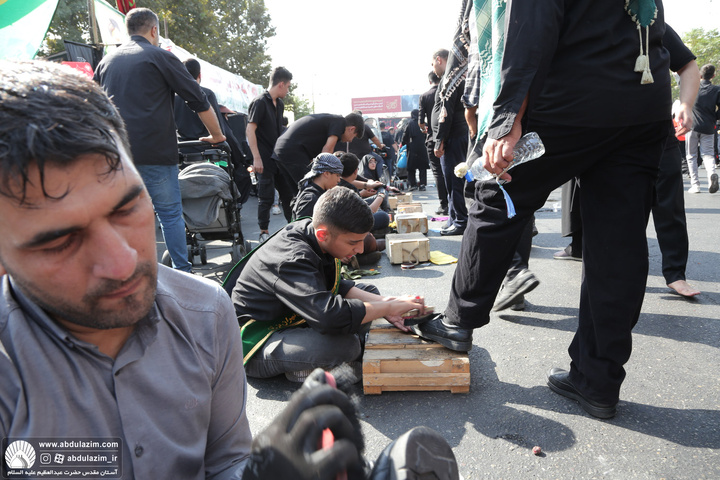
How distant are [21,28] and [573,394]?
5796 millimetres

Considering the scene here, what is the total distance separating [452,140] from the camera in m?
5.89

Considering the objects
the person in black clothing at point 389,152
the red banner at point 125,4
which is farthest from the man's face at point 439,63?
the person in black clothing at point 389,152

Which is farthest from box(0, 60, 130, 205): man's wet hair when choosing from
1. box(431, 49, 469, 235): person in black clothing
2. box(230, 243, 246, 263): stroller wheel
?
box(431, 49, 469, 235): person in black clothing

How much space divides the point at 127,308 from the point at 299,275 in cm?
158

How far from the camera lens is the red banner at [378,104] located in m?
65.8

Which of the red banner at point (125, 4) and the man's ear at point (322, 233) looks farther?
the red banner at point (125, 4)

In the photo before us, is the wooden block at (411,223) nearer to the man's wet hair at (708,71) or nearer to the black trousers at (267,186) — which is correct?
the black trousers at (267,186)

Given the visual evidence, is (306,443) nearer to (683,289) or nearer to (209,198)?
(683,289)

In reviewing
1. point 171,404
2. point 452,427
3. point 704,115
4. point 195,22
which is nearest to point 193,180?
point 452,427

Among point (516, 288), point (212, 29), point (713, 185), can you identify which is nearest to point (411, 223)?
point (516, 288)

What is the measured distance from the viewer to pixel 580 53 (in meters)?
1.83

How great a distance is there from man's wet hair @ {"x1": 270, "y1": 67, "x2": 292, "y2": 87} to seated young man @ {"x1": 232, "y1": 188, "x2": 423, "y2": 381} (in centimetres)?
370

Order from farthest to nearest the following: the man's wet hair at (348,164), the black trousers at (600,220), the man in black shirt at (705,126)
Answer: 1. the man in black shirt at (705,126)
2. the man's wet hair at (348,164)
3. the black trousers at (600,220)

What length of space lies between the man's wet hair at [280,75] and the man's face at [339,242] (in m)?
3.91
